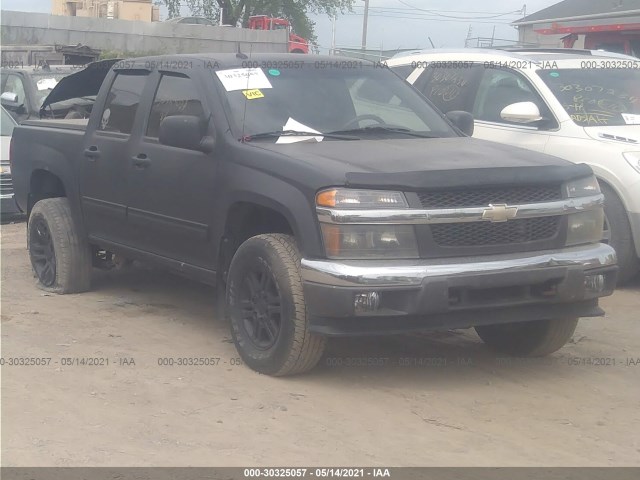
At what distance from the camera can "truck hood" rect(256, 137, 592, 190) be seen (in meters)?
5.14

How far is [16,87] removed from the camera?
1445 centimetres

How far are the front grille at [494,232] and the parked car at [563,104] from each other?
2.39 m

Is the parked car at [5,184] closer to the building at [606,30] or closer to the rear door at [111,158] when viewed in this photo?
the rear door at [111,158]

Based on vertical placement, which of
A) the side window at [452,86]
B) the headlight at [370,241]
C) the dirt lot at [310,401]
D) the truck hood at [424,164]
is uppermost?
the side window at [452,86]

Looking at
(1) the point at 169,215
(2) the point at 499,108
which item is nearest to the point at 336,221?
(1) the point at 169,215

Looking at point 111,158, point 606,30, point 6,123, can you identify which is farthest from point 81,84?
point 606,30

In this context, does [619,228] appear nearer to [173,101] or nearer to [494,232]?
[494,232]

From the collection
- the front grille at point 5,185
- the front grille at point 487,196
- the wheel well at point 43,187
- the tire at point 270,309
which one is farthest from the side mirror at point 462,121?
the front grille at point 5,185

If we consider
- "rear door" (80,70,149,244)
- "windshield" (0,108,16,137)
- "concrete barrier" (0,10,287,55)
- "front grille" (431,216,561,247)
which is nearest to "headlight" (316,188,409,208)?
"front grille" (431,216,561,247)

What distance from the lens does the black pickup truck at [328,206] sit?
16.8ft

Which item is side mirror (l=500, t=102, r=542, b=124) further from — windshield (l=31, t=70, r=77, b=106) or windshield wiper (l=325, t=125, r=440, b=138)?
windshield (l=31, t=70, r=77, b=106)

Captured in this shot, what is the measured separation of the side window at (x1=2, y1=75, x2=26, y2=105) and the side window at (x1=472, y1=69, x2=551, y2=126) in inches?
300

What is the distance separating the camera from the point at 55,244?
7.68 m

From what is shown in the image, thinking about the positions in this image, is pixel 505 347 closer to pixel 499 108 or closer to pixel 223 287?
pixel 223 287
